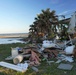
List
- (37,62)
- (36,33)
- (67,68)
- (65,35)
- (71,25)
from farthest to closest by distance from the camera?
(36,33), (71,25), (65,35), (37,62), (67,68)

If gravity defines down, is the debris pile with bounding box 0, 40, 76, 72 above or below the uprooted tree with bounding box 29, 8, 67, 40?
below

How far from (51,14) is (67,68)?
70.8 feet

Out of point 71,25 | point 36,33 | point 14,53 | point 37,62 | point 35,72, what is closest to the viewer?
point 35,72

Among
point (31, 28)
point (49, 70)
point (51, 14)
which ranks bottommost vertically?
point (49, 70)

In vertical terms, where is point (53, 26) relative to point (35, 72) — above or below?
above

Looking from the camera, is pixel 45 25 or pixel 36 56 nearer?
pixel 36 56

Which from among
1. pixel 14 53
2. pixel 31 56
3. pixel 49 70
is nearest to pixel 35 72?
pixel 49 70

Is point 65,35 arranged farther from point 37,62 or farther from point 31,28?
point 37,62

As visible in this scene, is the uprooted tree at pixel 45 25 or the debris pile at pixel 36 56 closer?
the debris pile at pixel 36 56

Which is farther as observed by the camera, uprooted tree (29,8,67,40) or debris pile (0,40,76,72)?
uprooted tree (29,8,67,40)

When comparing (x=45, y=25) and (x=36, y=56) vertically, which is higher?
(x=45, y=25)

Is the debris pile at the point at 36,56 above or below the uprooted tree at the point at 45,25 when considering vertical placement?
below

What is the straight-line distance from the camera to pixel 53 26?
88.7ft

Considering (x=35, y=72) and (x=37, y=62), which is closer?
(x=35, y=72)
